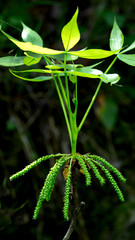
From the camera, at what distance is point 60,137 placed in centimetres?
163

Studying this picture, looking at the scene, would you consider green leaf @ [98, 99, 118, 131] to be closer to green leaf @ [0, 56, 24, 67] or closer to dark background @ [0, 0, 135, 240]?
dark background @ [0, 0, 135, 240]

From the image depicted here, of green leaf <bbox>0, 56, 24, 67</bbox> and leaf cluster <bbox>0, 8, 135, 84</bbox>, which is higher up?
green leaf <bbox>0, 56, 24, 67</bbox>

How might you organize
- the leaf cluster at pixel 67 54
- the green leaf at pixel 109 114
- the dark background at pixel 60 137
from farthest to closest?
the green leaf at pixel 109 114 < the dark background at pixel 60 137 < the leaf cluster at pixel 67 54

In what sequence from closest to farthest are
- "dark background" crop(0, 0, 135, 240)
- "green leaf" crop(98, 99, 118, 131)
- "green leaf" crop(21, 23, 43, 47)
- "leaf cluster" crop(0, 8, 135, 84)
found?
"leaf cluster" crop(0, 8, 135, 84), "green leaf" crop(21, 23, 43, 47), "dark background" crop(0, 0, 135, 240), "green leaf" crop(98, 99, 118, 131)

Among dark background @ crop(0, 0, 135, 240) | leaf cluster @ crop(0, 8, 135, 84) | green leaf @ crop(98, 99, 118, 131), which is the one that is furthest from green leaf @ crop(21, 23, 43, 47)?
green leaf @ crop(98, 99, 118, 131)

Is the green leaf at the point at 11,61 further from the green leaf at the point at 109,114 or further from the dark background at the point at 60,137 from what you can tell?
the green leaf at the point at 109,114

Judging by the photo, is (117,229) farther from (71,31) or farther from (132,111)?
(71,31)

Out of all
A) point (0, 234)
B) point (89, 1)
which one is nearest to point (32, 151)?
point (0, 234)

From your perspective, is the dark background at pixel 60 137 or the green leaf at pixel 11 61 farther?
the dark background at pixel 60 137

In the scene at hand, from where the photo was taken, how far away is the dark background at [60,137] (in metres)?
1.48

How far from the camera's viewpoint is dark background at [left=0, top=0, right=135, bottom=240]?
4.86ft

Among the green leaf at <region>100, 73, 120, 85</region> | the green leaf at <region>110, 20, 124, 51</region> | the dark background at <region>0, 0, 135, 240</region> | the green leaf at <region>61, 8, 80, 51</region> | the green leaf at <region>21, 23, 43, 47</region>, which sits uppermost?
the dark background at <region>0, 0, 135, 240</region>

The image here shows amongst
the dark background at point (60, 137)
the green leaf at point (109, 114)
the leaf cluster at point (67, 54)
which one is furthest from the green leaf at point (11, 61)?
the green leaf at point (109, 114)

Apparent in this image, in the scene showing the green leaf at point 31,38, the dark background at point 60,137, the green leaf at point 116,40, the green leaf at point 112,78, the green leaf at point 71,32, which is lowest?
the green leaf at point 112,78
